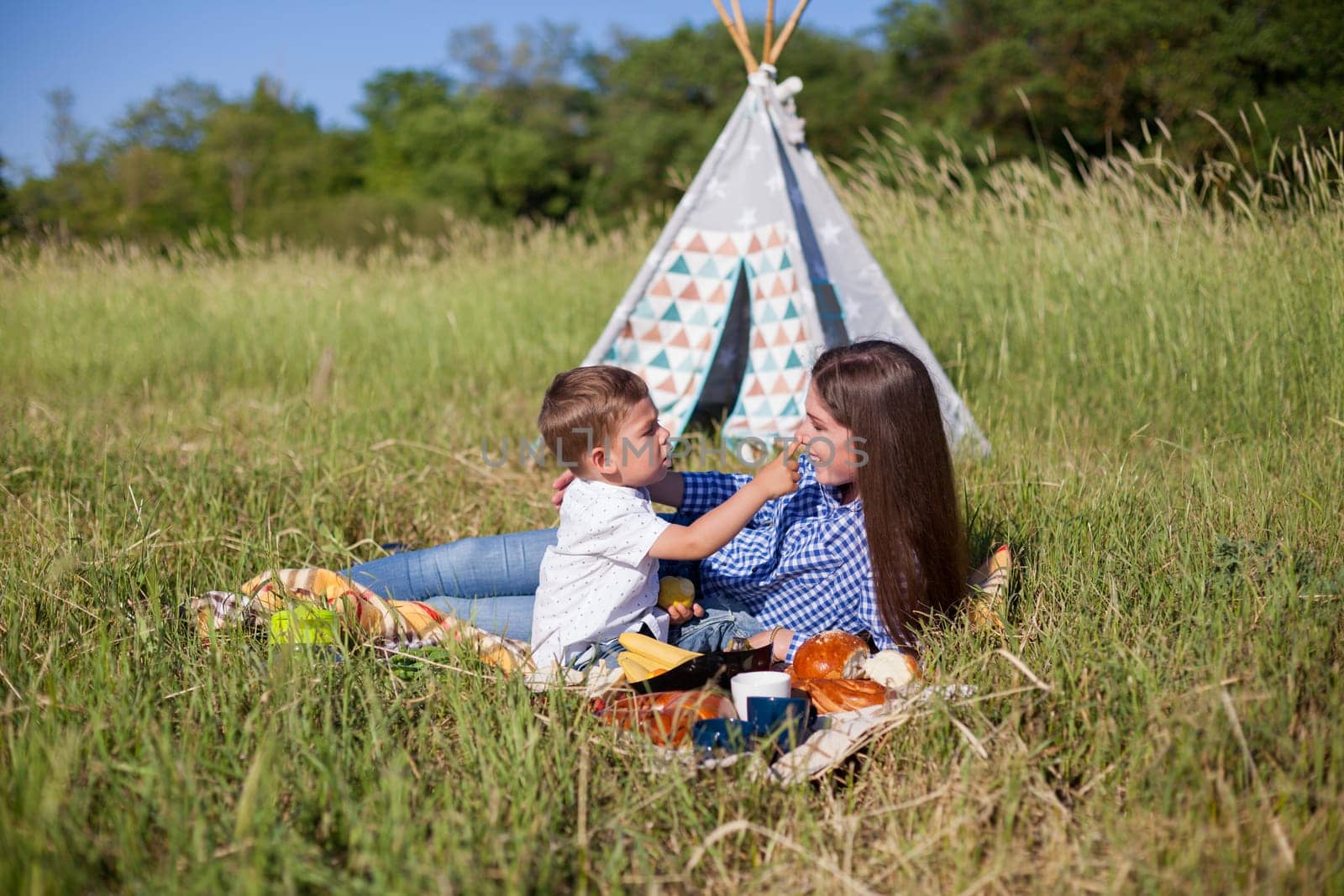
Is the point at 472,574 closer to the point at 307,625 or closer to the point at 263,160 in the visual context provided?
the point at 307,625

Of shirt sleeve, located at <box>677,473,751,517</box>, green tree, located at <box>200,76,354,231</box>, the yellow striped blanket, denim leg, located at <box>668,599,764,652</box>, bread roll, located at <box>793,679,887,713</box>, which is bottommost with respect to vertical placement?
denim leg, located at <box>668,599,764,652</box>

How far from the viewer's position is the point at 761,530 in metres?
2.87

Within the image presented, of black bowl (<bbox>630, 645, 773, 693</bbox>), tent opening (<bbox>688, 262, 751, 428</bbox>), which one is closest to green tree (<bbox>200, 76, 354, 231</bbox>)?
tent opening (<bbox>688, 262, 751, 428</bbox>)

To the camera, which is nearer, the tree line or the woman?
the woman

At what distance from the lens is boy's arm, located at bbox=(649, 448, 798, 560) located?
2.22 metres

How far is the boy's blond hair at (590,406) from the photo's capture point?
2.49 meters

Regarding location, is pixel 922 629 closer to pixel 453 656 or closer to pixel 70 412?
pixel 453 656

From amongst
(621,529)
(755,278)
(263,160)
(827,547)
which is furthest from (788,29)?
(263,160)

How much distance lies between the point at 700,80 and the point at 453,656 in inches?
1173

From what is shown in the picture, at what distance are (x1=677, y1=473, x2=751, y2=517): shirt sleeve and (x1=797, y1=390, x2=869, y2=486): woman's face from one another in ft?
1.65

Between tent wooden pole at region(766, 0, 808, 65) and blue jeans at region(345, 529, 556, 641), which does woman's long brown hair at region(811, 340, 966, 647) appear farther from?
tent wooden pole at region(766, 0, 808, 65)

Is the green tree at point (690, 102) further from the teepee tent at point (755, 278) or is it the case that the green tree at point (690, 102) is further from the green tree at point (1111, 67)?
the teepee tent at point (755, 278)

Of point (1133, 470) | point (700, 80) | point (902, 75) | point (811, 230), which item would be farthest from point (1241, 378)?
point (700, 80)

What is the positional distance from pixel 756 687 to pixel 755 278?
2.44 meters
